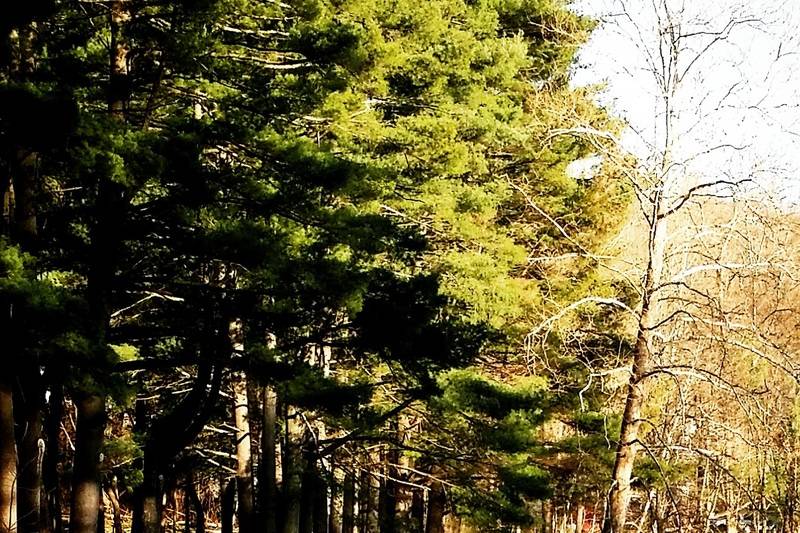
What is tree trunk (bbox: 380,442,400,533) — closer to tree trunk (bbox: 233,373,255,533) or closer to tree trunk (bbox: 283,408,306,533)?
tree trunk (bbox: 283,408,306,533)

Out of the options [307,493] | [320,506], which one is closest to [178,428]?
[307,493]

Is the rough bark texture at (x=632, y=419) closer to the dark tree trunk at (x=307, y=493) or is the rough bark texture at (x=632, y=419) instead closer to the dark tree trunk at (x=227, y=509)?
the dark tree trunk at (x=307, y=493)

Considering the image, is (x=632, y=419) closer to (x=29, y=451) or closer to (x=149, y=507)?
(x=29, y=451)

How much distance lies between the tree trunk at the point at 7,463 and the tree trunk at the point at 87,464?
1.53 ft

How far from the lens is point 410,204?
10.9m

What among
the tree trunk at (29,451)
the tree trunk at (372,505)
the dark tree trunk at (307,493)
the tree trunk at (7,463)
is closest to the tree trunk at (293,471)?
the dark tree trunk at (307,493)

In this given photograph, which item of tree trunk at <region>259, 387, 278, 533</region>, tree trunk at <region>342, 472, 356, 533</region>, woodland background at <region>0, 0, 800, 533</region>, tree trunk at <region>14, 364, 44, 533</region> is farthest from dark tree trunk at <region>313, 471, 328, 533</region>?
tree trunk at <region>14, 364, 44, 533</region>

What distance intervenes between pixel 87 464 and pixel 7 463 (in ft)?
2.08

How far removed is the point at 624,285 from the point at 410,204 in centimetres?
399

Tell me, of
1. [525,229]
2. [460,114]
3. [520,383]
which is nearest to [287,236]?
[460,114]

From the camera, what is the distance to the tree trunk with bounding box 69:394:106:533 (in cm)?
668

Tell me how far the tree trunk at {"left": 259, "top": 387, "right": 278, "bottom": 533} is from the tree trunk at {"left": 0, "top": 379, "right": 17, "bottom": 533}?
414cm

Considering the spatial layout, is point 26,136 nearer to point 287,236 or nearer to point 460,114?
point 287,236

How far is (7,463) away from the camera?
22.2 ft
